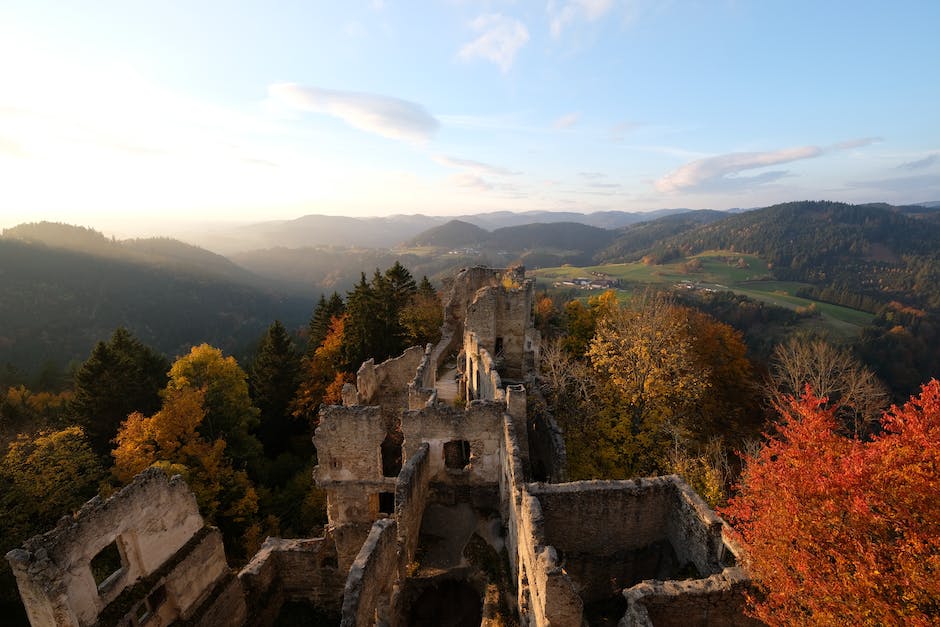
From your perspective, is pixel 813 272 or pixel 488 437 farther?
pixel 813 272

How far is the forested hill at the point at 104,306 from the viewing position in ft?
264

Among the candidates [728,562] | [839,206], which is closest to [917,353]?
[728,562]

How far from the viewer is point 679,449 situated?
20516mm

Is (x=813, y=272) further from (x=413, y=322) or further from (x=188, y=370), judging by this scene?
(x=188, y=370)

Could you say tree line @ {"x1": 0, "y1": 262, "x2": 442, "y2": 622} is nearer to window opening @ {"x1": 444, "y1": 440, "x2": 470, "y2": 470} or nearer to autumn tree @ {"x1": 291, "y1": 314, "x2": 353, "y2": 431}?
autumn tree @ {"x1": 291, "y1": 314, "x2": 353, "y2": 431}

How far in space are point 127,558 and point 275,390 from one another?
25509 millimetres

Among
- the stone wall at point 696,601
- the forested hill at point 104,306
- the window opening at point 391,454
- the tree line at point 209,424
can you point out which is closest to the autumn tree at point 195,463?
the tree line at point 209,424

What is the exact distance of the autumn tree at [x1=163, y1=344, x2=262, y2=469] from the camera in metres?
31.0

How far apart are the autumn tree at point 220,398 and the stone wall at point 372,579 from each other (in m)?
22.9

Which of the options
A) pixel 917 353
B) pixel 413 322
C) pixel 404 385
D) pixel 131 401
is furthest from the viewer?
pixel 917 353

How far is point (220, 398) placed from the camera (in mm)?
31609

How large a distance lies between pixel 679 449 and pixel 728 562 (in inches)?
405

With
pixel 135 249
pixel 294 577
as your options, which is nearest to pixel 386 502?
pixel 294 577

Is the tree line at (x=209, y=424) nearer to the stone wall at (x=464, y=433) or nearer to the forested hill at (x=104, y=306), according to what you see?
the stone wall at (x=464, y=433)
